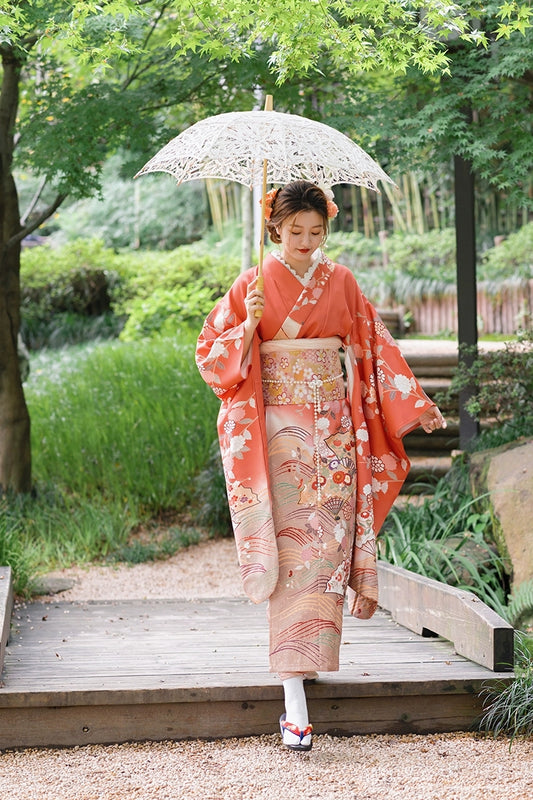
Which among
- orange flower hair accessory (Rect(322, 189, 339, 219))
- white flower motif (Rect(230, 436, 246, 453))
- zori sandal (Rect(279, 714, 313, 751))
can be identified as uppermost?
orange flower hair accessory (Rect(322, 189, 339, 219))

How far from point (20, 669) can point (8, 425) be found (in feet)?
9.86

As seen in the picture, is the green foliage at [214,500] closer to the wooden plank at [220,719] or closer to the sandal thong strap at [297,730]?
the wooden plank at [220,719]

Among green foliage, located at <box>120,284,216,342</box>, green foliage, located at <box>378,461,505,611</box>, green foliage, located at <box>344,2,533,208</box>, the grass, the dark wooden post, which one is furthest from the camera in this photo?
green foliage, located at <box>120,284,216,342</box>

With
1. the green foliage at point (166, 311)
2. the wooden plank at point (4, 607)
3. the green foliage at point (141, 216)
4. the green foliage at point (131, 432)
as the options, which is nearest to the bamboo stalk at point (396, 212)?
the green foliage at point (141, 216)

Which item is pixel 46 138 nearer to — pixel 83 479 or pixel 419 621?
pixel 83 479

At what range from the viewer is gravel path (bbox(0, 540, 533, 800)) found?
9.14 ft

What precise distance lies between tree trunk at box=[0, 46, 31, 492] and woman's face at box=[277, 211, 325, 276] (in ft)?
10.6

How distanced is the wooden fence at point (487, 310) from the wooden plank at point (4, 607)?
24.8ft

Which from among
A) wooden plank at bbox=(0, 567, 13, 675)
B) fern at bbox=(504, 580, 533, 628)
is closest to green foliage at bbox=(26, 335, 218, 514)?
wooden plank at bbox=(0, 567, 13, 675)

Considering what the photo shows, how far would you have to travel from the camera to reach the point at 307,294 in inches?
126

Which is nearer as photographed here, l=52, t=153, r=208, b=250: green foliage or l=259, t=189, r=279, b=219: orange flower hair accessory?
l=259, t=189, r=279, b=219: orange flower hair accessory

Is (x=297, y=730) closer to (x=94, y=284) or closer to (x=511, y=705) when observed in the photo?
(x=511, y=705)

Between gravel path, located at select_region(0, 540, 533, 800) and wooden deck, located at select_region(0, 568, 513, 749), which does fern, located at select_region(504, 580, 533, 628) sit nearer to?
wooden deck, located at select_region(0, 568, 513, 749)

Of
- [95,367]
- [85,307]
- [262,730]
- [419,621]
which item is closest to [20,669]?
[262,730]
